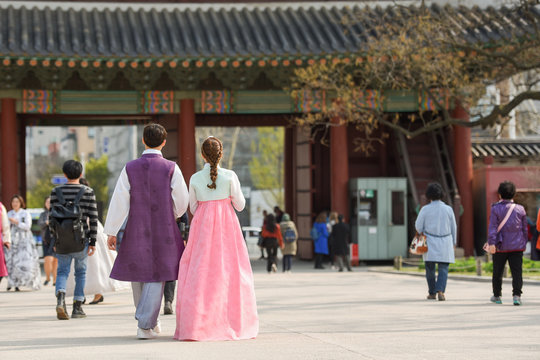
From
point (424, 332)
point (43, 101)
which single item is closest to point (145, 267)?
point (424, 332)

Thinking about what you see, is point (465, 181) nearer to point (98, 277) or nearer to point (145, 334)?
point (98, 277)

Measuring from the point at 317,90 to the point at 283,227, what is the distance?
362cm

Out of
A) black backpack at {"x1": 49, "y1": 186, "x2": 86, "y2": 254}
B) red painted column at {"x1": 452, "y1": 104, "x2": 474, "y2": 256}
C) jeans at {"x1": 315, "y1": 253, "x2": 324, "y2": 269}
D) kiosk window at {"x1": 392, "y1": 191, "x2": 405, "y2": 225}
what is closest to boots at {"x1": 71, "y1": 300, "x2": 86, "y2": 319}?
black backpack at {"x1": 49, "y1": 186, "x2": 86, "y2": 254}

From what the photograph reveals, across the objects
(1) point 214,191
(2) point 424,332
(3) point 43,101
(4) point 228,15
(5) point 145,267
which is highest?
(4) point 228,15

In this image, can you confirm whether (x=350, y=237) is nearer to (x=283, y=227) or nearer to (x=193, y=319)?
(x=283, y=227)

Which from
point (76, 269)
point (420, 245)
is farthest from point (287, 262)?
point (76, 269)

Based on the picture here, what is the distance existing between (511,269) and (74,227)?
17.5 ft

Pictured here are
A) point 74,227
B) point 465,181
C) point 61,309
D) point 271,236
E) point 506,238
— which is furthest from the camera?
point 465,181

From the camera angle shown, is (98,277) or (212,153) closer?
(212,153)

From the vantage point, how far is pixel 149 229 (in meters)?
8.31

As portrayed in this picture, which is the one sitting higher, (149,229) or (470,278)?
(149,229)

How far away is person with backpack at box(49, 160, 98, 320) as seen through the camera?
10195 millimetres

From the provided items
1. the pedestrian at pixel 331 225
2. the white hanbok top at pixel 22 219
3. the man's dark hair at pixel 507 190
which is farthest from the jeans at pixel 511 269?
the pedestrian at pixel 331 225

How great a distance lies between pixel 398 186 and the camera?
78.1 ft
